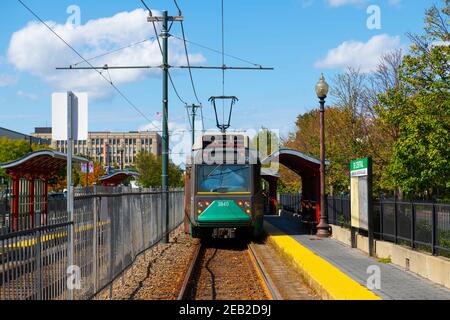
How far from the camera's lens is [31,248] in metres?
7.01

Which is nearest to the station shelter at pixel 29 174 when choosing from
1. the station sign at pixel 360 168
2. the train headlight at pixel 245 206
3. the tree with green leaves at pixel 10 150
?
the train headlight at pixel 245 206

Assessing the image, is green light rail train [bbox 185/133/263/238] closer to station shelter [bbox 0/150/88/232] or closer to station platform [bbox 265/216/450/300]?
station platform [bbox 265/216/450/300]

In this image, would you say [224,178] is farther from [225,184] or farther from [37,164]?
[37,164]

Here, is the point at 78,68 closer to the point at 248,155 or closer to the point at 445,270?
the point at 248,155

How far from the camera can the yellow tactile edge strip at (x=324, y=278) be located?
991cm

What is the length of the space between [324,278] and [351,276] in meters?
0.71

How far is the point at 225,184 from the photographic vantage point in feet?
67.6

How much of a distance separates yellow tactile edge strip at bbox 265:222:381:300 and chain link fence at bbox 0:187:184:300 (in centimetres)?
384

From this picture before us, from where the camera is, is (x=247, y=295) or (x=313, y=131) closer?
(x=247, y=295)

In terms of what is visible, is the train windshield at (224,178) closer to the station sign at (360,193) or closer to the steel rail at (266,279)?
the steel rail at (266,279)

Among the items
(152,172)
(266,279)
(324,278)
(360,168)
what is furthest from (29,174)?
(152,172)

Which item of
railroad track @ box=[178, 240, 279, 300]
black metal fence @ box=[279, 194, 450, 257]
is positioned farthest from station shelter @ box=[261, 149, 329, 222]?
black metal fence @ box=[279, 194, 450, 257]
